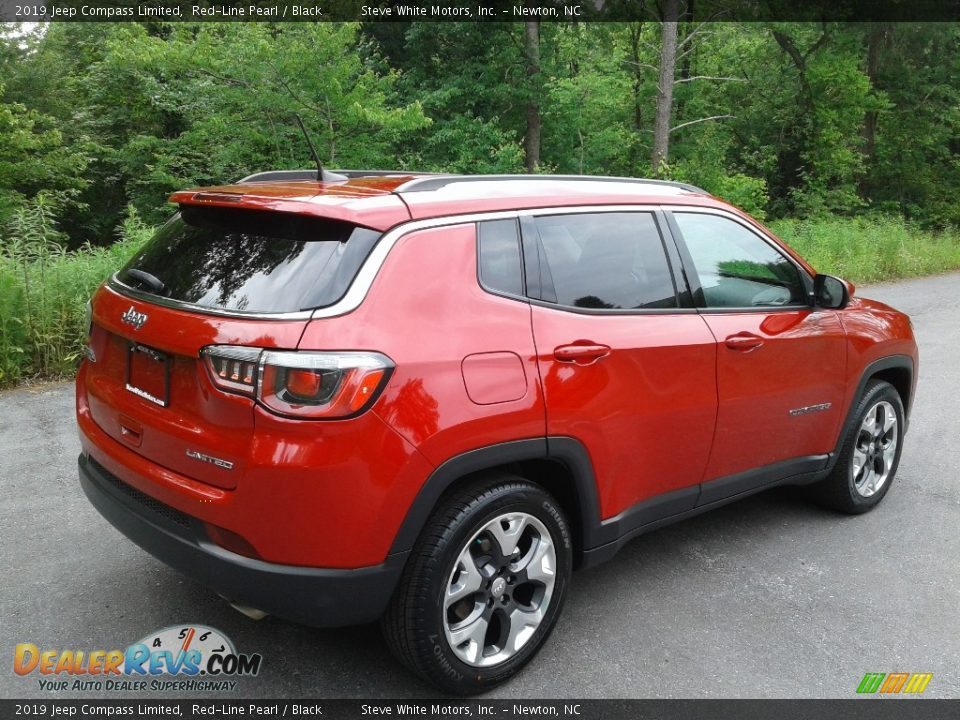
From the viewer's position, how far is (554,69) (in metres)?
24.1

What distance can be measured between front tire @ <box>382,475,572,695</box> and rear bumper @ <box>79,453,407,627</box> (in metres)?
0.12

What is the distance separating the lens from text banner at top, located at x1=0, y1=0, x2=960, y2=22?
1830cm

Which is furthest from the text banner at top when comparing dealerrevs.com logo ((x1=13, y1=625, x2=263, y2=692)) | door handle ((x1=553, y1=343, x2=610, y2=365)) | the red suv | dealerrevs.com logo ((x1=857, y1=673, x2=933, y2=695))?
dealerrevs.com logo ((x1=857, y1=673, x2=933, y2=695))

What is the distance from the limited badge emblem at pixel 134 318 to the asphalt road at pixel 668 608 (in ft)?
4.16

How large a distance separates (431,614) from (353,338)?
956 millimetres

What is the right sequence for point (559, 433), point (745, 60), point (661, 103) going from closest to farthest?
point (559, 433)
point (661, 103)
point (745, 60)

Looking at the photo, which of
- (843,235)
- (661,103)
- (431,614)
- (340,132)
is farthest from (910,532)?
(661,103)

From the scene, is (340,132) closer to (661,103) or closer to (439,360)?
(661,103)

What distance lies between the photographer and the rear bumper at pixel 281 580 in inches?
98.5

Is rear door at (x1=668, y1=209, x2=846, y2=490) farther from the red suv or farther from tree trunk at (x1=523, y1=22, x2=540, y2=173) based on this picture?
tree trunk at (x1=523, y1=22, x2=540, y2=173)

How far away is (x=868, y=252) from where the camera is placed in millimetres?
16375

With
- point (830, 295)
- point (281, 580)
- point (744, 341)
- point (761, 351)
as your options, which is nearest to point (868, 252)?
point (830, 295)

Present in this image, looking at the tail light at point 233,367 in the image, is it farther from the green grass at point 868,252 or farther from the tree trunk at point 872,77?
the tree trunk at point 872,77

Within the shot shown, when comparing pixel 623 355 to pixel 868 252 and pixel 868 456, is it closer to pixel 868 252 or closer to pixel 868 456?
pixel 868 456
